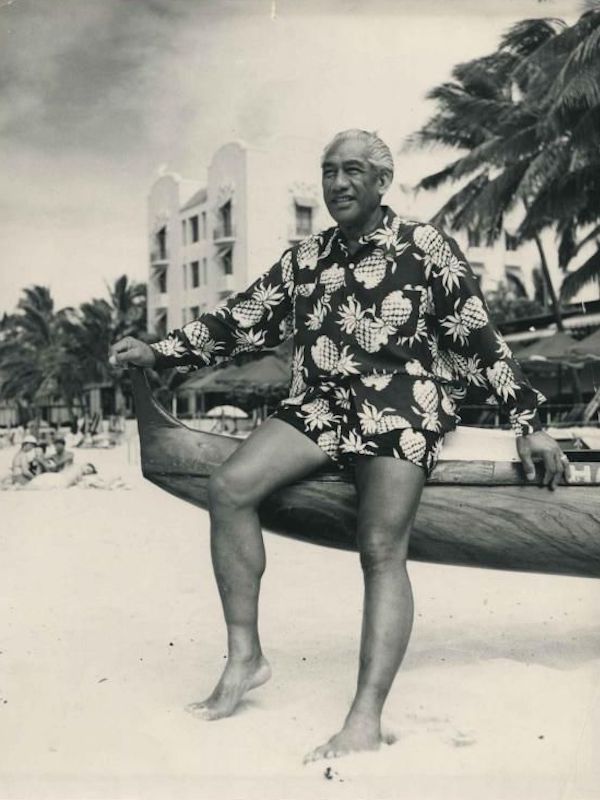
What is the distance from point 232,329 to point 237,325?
0.07 feet

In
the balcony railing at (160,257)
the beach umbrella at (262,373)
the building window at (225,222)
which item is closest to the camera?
the beach umbrella at (262,373)

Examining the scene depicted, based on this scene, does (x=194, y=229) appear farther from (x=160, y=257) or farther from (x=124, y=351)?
(x=124, y=351)

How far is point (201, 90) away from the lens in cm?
816

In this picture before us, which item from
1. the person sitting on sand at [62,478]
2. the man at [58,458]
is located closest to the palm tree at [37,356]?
the man at [58,458]

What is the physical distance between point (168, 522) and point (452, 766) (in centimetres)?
564

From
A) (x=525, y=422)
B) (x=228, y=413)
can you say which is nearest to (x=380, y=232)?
(x=525, y=422)

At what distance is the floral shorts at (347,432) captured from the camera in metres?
2.69

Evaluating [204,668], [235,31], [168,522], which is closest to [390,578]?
[204,668]

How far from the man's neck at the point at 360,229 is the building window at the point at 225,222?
72.2 feet

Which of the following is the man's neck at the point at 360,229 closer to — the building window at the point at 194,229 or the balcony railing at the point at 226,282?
the balcony railing at the point at 226,282

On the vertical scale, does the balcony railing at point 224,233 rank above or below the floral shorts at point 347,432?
above

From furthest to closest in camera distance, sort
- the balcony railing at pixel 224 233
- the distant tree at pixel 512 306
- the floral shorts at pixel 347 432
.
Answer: the distant tree at pixel 512 306, the balcony railing at pixel 224 233, the floral shorts at pixel 347 432

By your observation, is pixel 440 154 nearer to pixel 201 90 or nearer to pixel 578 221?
pixel 578 221

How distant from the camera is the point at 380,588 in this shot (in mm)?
2605
